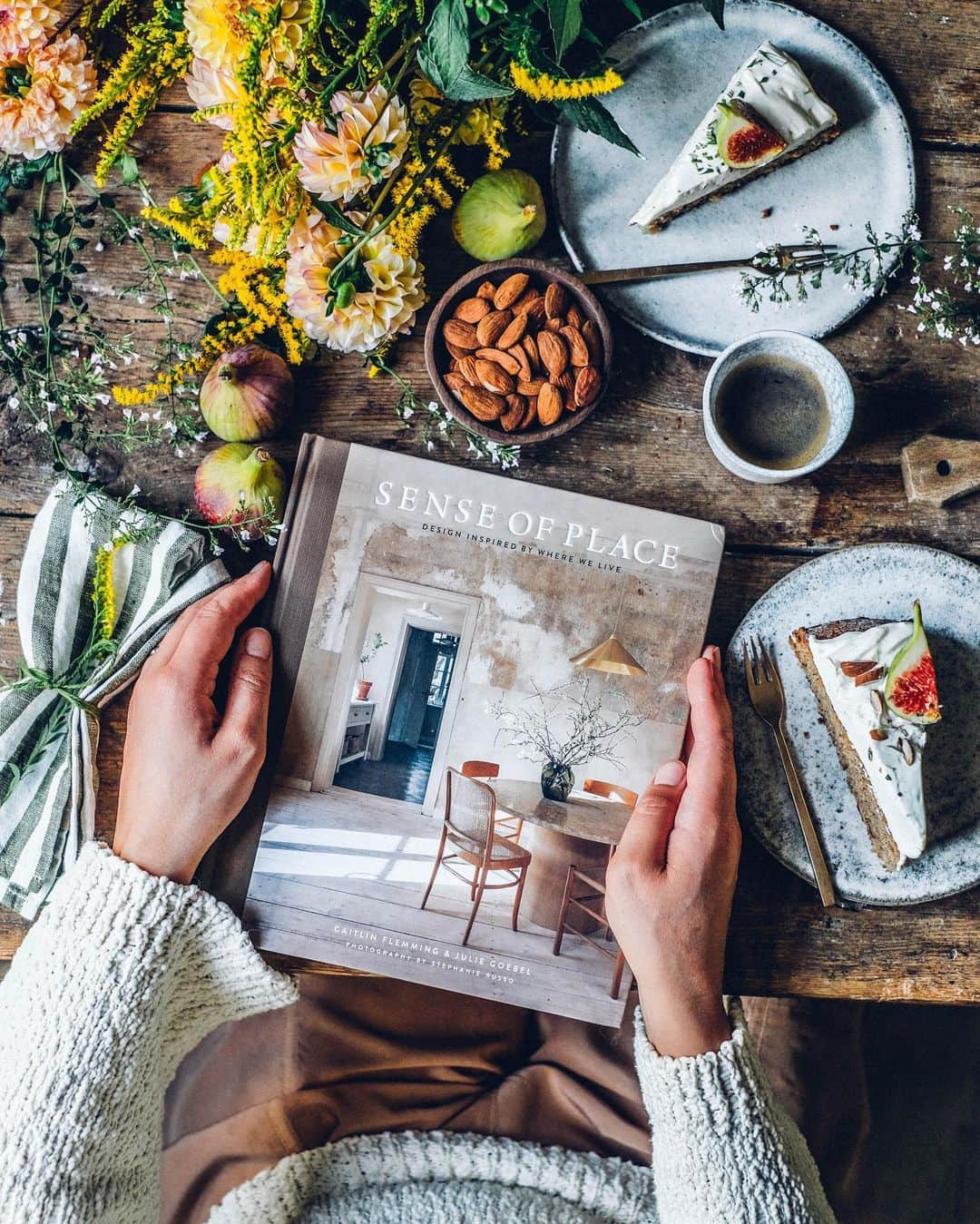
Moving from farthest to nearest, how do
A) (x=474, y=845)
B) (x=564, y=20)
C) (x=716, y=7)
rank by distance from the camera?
(x=474, y=845), (x=716, y=7), (x=564, y=20)

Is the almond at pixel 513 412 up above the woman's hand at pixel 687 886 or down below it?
above

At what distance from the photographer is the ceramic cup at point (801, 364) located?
2.96ft

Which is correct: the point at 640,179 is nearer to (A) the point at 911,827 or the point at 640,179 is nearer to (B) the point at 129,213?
(B) the point at 129,213

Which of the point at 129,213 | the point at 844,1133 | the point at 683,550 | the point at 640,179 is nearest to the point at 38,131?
the point at 129,213

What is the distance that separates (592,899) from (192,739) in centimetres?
47

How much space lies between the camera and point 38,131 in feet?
3.01

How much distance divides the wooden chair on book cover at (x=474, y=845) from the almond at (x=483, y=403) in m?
0.38

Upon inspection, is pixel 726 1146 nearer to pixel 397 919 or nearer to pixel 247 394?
pixel 397 919

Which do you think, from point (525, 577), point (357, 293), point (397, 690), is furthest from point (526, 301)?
point (397, 690)

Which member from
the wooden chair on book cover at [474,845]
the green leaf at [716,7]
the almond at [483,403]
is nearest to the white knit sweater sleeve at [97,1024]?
the wooden chair on book cover at [474,845]

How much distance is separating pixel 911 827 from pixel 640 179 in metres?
0.76

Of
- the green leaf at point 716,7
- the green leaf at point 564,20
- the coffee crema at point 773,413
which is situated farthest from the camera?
the coffee crema at point 773,413

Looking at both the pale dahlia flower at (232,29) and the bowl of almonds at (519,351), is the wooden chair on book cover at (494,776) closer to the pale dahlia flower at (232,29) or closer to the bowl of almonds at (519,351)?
the bowl of almonds at (519,351)

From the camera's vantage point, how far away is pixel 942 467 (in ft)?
3.20
